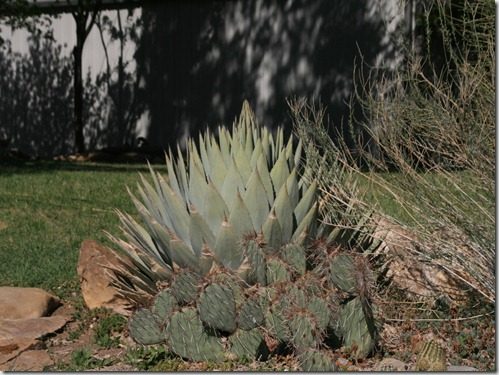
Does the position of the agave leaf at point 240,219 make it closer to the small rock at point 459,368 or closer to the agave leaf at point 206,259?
the agave leaf at point 206,259

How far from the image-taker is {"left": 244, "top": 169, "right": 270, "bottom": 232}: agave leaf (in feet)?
19.4

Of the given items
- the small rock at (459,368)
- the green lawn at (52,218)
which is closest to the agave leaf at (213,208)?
the small rock at (459,368)

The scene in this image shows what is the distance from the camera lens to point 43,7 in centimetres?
2152

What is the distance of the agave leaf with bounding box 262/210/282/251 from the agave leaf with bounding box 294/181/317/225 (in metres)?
0.22

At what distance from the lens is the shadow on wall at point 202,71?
17938mm

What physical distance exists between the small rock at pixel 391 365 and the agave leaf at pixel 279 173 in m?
1.26

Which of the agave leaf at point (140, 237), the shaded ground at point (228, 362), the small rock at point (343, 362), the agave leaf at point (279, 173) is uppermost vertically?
the agave leaf at point (279, 173)

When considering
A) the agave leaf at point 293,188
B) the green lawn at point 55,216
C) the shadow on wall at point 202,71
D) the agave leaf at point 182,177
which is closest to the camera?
the agave leaf at point 293,188

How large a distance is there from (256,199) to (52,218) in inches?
189

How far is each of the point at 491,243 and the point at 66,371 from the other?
276 cm

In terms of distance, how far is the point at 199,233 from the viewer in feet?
19.4

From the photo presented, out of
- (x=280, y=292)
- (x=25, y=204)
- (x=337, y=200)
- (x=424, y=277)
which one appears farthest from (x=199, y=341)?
(x=25, y=204)

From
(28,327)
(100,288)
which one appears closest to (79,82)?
(100,288)

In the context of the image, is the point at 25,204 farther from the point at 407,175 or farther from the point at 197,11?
the point at 197,11
